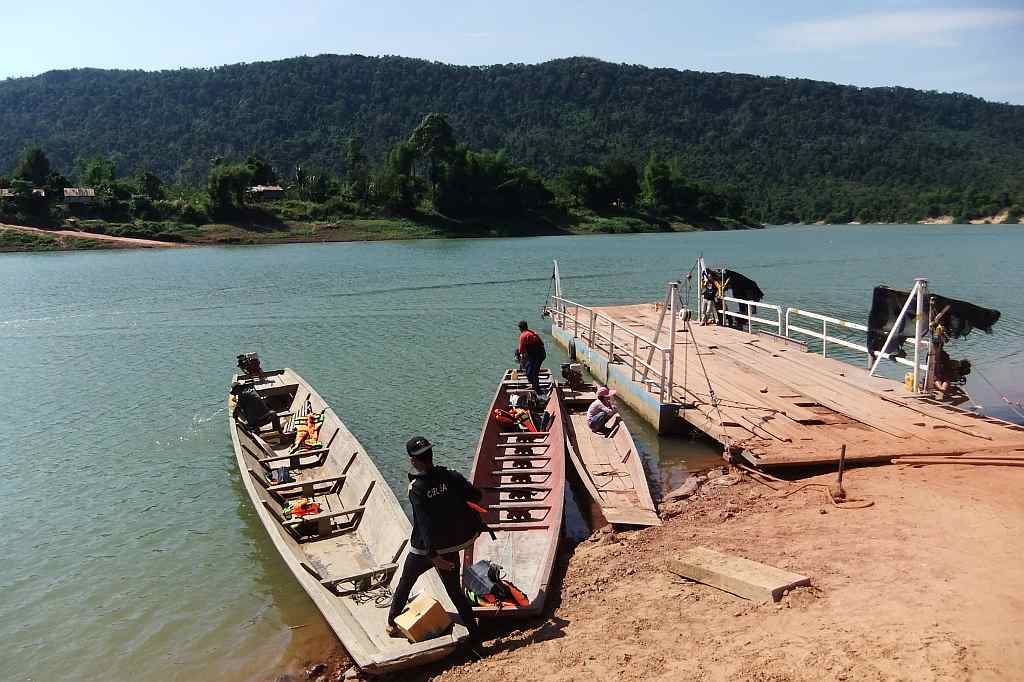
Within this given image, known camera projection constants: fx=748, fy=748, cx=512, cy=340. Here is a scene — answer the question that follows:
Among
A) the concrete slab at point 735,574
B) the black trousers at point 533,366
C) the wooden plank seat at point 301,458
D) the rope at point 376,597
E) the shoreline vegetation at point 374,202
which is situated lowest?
the wooden plank seat at point 301,458

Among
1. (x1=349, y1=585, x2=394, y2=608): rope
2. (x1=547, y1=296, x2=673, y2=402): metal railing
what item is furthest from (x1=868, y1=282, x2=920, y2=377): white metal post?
(x1=349, y1=585, x2=394, y2=608): rope

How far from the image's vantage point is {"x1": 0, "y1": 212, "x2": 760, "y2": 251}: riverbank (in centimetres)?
6956

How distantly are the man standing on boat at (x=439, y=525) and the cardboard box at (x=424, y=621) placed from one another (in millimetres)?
194

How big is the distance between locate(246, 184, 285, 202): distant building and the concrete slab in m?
87.4

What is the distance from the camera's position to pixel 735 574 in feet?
22.7

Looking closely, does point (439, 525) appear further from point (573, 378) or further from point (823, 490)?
point (573, 378)

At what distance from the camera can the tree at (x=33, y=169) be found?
7988 cm

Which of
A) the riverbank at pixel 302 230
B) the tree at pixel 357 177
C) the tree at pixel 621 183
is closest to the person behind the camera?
the riverbank at pixel 302 230

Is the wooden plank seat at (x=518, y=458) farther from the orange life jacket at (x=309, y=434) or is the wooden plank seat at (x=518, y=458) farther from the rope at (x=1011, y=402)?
the rope at (x=1011, y=402)

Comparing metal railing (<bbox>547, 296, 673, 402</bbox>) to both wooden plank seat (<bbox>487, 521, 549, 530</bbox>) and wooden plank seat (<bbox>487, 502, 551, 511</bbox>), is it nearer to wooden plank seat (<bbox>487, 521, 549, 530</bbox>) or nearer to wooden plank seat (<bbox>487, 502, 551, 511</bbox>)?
wooden plank seat (<bbox>487, 502, 551, 511</bbox>)

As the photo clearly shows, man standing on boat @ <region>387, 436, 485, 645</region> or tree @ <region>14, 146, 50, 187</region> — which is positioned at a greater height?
tree @ <region>14, 146, 50, 187</region>

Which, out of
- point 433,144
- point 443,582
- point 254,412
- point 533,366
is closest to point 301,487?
point 254,412

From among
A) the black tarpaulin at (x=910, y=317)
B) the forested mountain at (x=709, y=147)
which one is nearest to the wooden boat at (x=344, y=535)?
the black tarpaulin at (x=910, y=317)

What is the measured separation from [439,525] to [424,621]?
2.73 ft
